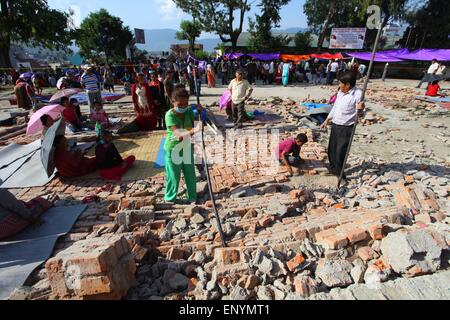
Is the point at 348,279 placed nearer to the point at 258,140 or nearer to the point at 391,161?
the point at 391,161

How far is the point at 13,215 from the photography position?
3275 millimetres

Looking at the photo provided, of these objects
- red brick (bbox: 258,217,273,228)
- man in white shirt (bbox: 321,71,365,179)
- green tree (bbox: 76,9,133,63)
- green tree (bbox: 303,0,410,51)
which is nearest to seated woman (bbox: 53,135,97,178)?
red brick (bbox: 258,217,273,228)

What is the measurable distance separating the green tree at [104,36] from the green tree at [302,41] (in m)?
22.7

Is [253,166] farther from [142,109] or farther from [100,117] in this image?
[100,117]

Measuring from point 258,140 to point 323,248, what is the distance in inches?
150

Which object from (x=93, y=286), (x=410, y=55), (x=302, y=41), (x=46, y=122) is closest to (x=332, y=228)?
(x=93, y=286)

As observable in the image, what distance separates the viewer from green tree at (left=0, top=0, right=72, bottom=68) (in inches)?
717

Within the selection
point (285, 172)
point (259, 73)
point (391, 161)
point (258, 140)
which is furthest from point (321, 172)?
point (259, 73)

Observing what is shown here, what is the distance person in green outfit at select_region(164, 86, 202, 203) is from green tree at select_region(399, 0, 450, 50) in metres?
26.2

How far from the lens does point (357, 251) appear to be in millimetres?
2820

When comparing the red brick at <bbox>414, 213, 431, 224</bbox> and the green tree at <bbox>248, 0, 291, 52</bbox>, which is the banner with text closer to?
the green tree at <bbox>248, 0, 291, 52</bbox>

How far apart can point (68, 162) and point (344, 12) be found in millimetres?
30039

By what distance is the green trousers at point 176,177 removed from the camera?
12.1 feet

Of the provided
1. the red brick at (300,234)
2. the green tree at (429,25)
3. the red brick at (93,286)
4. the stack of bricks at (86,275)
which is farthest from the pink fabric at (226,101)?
the green tree at (429,25)
